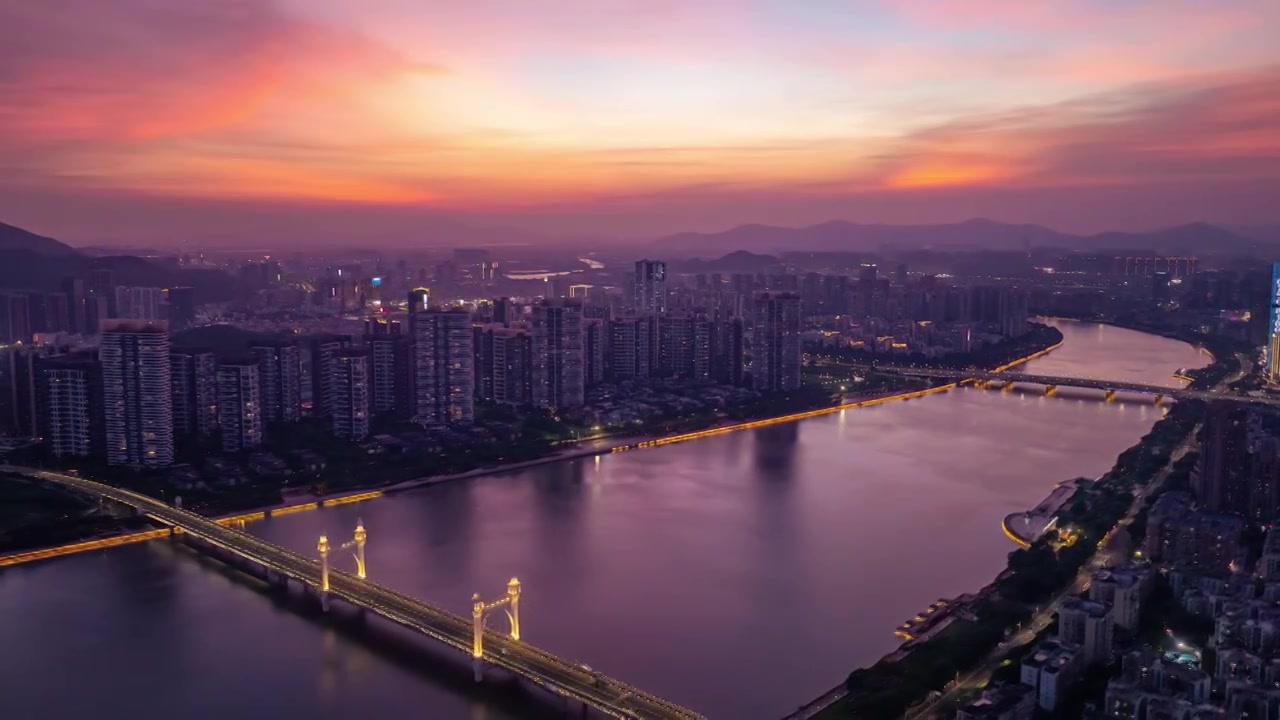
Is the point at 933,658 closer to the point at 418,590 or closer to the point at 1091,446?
the point at 418,590

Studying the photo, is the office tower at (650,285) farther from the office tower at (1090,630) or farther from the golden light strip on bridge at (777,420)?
the office tower at (1090,630)

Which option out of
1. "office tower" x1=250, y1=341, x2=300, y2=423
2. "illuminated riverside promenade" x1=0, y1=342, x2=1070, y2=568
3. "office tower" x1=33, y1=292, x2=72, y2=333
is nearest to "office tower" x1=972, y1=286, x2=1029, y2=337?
"illuminated riverside promenade" x1=0, y1=342, x2=1070, y2=568

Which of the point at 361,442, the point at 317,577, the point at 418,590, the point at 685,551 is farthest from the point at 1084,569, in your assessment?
the point at 361,442

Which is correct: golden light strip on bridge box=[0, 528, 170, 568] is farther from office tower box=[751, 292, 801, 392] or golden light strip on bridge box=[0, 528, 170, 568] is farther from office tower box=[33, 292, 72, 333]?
office tower box=[33, 292, 72, 333]

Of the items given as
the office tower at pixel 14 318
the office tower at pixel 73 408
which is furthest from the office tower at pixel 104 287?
the office tower at pixel 73 408

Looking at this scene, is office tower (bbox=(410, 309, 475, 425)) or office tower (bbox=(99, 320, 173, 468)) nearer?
office tower (bbox=(99, 320, 173, 468))

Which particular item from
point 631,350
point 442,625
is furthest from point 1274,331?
point 442,625
